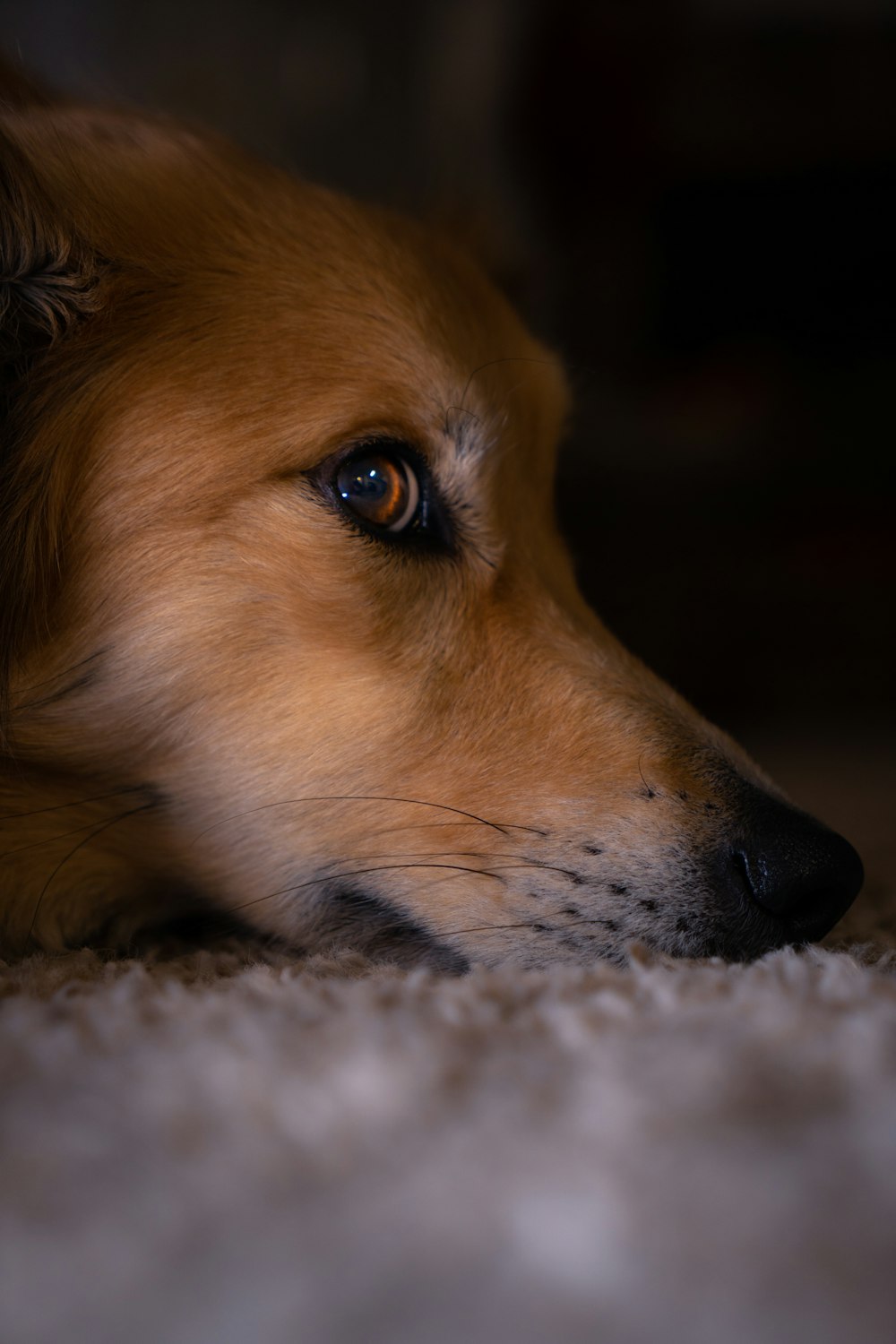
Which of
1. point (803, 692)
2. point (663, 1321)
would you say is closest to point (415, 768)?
point (663, 1321)

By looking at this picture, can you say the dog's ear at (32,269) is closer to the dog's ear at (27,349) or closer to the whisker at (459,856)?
the dog's ear at (27,349)

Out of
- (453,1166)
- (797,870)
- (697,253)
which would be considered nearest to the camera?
(453,1166)

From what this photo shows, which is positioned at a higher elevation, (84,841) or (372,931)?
(372,931)

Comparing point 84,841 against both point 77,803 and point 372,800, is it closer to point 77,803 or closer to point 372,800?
point 77,803

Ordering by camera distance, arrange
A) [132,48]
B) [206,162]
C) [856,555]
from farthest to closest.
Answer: [856,555]
[132,48]
[206,162]

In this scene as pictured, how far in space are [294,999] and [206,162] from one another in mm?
1014

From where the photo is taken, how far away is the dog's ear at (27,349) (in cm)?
97

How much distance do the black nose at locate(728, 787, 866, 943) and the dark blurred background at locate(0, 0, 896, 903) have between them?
1.97 metres

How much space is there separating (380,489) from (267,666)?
23 centimetres

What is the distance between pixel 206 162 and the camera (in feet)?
3.86

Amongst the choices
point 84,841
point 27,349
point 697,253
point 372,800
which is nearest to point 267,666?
point 372,800

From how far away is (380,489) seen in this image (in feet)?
3.38

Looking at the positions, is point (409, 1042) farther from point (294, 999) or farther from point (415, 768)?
point (415, 768)

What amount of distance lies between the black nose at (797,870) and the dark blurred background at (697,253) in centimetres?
197
